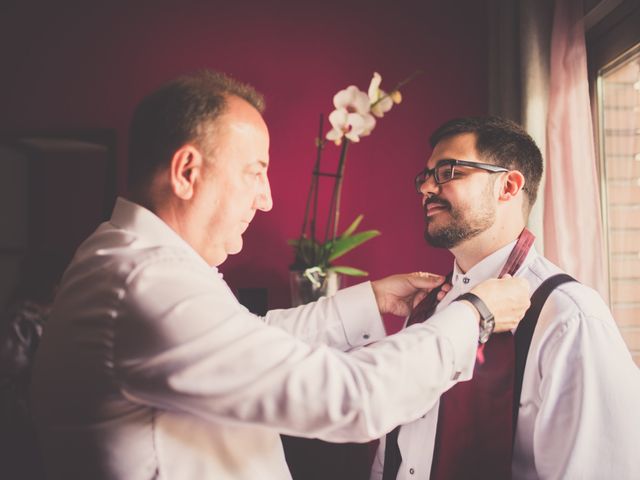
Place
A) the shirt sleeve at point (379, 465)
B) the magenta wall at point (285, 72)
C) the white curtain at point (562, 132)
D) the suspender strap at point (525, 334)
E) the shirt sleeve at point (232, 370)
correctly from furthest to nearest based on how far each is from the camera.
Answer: the magenta wall at point (285, 72) → the white curtain at point (562, 132) → the shirt sleeve at point (379, 465) → the suspender strap at point (525, 334) → the shirt sleeve at point (232, 370)

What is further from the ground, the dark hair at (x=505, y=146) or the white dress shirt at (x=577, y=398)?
the dark hair at (x=505, y=146)

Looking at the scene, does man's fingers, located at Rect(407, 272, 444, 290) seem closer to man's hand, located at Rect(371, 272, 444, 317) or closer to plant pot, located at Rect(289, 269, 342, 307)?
man's hand, located at Rect(371, 272, 444, 317)

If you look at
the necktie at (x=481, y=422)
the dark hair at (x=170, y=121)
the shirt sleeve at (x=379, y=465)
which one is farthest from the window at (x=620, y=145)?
the dark hair at (x=170, y=121)

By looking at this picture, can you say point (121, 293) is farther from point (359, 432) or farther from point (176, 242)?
point (359, 432)

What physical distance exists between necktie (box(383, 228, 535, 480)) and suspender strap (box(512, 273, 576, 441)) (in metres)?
0.02

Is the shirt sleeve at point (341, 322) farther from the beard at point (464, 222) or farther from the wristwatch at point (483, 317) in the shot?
the wristwatch at point (483, 317)

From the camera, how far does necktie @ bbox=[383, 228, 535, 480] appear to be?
1195 mm

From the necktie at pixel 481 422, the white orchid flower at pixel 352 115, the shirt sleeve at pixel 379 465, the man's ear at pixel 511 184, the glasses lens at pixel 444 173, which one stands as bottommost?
the shirt sleeve at pixel 379 465

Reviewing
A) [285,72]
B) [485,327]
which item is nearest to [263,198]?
[485,327]

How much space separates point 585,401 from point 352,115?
1.59 m

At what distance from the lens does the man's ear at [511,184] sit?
1.48m

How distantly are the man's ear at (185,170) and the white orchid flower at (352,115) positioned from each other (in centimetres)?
131

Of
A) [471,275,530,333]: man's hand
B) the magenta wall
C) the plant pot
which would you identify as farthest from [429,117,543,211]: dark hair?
the magenta wall

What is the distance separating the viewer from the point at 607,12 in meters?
1.93
